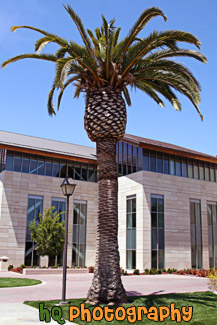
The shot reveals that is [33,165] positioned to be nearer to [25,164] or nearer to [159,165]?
Answer: [25,164]

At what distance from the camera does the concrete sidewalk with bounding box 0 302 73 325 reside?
9512mm

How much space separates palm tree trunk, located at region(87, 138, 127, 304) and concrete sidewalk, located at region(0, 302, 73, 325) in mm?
2221

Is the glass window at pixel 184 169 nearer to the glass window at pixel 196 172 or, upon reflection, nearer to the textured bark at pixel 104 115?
the glass window at pixel 196 172

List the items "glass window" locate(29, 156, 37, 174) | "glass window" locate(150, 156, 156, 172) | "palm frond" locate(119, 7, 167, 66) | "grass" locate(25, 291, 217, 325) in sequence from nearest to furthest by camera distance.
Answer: "grass" locate(25, 291, 217, 325)
"palm frond" locate(119, 7, 167, 66)
"glass window" locate(150, 156, 156, 172)
"glass window" locate(29, 156, 37, 174)

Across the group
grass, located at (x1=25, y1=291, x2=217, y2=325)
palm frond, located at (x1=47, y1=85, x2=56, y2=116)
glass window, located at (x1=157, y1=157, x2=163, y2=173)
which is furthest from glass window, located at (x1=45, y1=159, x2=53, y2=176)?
grass, located at (x1=25, y1=291, x2=217, y2=325)

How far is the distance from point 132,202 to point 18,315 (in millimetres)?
24285

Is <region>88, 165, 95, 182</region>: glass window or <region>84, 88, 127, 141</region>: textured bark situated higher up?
<region>88, 165, 95, 182</region>: glass window

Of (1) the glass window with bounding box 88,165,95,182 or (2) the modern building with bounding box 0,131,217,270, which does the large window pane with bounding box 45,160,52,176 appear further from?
(1) the glass window with bounding box 88,165,95,182

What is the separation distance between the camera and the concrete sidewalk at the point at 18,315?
9512mm

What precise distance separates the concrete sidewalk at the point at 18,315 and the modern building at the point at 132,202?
67.4ft

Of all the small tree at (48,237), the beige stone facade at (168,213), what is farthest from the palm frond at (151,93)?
the small tree at (48,237)

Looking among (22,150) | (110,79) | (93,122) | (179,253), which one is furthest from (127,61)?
(179,253)

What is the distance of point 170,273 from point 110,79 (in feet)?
74.8

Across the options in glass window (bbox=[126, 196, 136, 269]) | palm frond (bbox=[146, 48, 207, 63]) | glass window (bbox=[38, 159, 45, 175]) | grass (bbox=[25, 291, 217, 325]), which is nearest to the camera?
grass (bbox=[25, 291, 217, 325])
